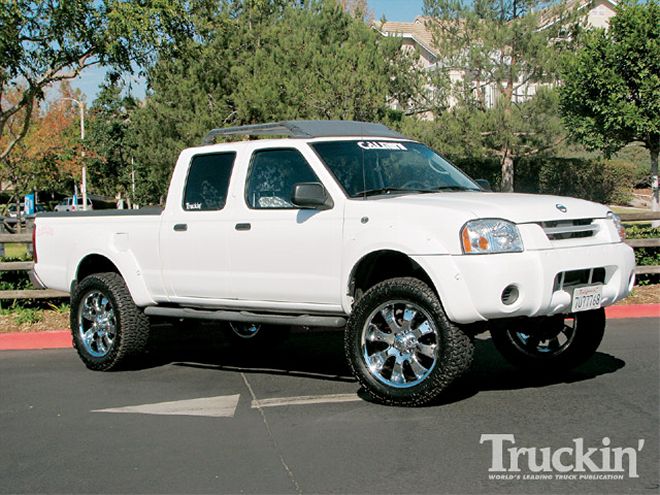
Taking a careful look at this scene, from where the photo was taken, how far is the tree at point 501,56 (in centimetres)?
2723

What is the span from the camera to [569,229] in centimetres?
632

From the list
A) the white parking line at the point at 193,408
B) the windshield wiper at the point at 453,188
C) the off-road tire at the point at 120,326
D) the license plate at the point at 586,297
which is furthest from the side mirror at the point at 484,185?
the off-road tire at the point at 120,326

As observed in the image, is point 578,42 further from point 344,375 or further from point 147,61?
point 344,375

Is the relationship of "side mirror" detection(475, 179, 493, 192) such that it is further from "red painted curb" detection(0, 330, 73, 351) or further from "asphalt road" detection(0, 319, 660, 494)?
"red painted curb" detection(0, 330, 73, 351)

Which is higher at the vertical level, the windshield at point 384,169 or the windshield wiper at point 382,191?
the windshield at point 384,169

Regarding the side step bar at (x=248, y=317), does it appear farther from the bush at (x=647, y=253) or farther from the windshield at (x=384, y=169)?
the bush at (x=647, y=253)

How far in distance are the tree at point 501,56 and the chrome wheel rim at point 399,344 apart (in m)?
21.0

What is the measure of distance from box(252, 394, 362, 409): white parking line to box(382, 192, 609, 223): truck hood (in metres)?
1.51

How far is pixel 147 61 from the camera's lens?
14016mm

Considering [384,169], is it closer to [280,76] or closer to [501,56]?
[280,76]

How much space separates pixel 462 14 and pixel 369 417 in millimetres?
24122

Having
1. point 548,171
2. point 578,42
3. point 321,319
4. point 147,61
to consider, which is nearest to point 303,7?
point 578,42

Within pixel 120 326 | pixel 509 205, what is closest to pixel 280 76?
pixel 120 326

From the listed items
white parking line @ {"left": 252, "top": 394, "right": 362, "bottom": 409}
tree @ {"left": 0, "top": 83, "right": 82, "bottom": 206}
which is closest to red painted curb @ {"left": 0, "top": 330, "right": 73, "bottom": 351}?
white parking line @ {"left": 252, "top": 394, "right": 362, "bottom": 409}
